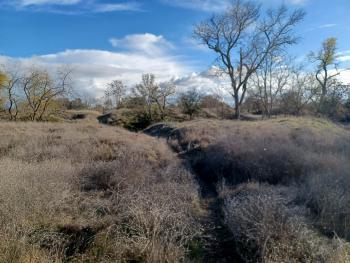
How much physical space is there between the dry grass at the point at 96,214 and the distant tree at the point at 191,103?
29.3 m

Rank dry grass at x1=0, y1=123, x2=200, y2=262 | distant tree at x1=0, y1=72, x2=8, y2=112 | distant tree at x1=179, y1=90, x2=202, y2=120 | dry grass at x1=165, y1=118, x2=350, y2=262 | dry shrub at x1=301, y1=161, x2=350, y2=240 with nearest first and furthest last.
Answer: dry grass at x1=0, y1=123, x2=200, y2=262, dry grass at x1=165, y1=118, x2=350, y2=262, dry shrub at x1=301, y1=161, x2=350, y2=240, distant tree at x1=0, y1=72, x2=8, y2=112, distant tree at x1=179, y1=90, x2=202, y2=120

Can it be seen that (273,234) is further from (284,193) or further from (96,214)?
(96,214)

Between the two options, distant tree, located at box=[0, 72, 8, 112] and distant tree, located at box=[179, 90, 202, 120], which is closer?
distant tree, located at box=[0, 72, 8, 112]

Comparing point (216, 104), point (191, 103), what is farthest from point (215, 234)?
point (216, 104)

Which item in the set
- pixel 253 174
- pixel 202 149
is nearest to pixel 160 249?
pixel 253 174

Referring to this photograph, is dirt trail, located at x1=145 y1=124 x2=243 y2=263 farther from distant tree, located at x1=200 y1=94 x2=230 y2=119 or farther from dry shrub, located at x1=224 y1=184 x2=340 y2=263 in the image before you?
distant tree, located at x1=200 y1=94 x2=230 y2=119

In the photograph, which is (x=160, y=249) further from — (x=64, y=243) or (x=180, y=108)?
(x=180, y=108)

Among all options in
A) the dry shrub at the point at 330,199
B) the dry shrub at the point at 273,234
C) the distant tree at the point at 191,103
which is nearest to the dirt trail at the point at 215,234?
the dry shrub at the point at 273,234

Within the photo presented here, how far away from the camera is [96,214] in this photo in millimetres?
6285

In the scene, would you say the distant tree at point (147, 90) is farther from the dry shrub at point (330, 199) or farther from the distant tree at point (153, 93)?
the dry shrub at point (330, 199)

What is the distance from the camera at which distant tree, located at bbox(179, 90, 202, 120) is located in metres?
38.1

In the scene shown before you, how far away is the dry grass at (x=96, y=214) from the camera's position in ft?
15.7

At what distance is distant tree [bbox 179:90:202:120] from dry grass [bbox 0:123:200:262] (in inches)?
1152

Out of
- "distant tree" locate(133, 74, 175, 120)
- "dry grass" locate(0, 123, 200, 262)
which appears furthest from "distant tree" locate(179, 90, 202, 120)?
"dry grass" locate(0, 123, 200, 262)
